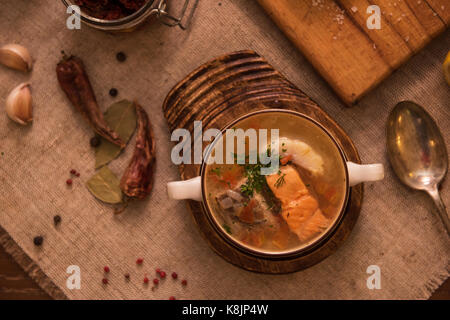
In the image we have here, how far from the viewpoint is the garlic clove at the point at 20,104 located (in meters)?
1.25

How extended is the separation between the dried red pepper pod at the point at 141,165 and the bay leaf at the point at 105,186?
3cm

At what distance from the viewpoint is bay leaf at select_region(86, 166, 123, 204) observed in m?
1.27

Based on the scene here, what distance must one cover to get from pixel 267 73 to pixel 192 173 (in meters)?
0.35

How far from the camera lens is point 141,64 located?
1273mm

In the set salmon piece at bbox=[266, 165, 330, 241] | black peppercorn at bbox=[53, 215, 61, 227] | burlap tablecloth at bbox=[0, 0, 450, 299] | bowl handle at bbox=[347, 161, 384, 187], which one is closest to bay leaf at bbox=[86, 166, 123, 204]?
burlap tablecloth at bbox=[0, 0, 450, 299]

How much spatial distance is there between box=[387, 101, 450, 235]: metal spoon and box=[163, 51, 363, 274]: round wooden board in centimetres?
20

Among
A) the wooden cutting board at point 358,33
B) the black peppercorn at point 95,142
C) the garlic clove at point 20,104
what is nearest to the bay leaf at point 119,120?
the black peppercorn at point 95,142

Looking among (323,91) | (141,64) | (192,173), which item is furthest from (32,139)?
(323,91)

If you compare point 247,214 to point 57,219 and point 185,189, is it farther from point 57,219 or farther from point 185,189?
point 57,219

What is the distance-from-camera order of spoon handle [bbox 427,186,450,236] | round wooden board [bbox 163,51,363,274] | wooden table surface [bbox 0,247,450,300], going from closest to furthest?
round wooden board [bbox 163,51,363,274] < spoon handle [bbox 427,186,450,236] < wooden table surface [bbox 0,247,450,300]

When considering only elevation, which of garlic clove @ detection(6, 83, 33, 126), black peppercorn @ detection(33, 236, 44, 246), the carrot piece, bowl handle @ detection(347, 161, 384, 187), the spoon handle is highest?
garlic clove @ detection(6, 83, 33, 126)

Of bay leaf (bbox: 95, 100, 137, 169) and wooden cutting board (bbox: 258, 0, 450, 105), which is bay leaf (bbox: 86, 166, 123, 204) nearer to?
bay leaf (bbox: 95, 100, 137, 169)

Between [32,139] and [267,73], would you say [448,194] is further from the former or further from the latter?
[32,139]

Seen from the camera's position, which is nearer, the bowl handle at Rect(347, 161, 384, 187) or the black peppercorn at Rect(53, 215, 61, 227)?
the bowl handle at Rect(347, 161, 384, 187)
